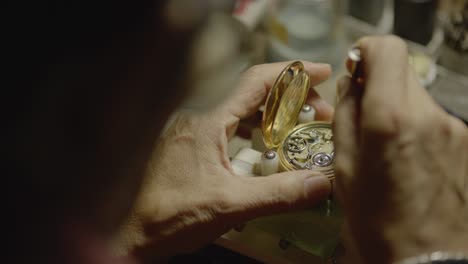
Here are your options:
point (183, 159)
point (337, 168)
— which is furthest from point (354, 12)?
point (337, 168)

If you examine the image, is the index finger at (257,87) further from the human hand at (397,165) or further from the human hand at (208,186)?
the human hand at (397,165)

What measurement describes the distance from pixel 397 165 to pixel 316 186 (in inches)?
6.5

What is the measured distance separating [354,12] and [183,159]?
584 mm

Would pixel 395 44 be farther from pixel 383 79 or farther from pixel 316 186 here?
pixel 316 186

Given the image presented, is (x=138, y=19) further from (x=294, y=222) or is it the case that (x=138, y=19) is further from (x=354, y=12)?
(x=354, y=12)

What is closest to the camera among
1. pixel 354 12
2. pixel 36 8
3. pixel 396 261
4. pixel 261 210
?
pixel 36 8

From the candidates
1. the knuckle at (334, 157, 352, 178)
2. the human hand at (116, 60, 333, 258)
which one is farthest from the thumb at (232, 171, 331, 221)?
the knuckle at (334, 157, 352, 178)

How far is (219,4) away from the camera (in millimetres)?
402

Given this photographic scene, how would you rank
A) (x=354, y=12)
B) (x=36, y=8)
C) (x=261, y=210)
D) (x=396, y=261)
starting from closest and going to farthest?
(x=36, y=8) → (x=396, y=261) → (x=261, y=210) → (x=354, y=12)

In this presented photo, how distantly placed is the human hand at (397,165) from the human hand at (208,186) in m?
0.13

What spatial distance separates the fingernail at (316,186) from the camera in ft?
2.53

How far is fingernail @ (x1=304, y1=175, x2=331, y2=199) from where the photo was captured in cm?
77

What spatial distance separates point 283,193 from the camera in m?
0.77

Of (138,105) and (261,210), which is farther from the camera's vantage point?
(261,210)
